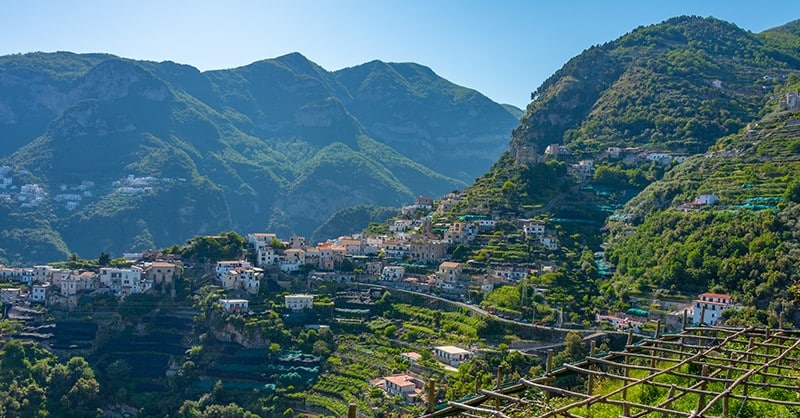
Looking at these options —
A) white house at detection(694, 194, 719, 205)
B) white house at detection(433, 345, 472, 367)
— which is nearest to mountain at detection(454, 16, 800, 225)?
white house at detection(694, 194, 719, 205)

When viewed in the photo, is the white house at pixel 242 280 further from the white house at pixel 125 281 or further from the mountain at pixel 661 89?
the mountain at pixel 661 89

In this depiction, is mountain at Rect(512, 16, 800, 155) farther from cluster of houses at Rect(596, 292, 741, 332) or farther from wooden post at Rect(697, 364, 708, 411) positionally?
wooden post at Rect(697, 364, 708, 411)

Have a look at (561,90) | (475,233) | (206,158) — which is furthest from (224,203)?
(475,233)

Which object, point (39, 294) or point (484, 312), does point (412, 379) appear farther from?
point (39, 294)

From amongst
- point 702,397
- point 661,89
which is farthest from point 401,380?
point 661,89

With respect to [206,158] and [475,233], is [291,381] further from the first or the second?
[206,158]

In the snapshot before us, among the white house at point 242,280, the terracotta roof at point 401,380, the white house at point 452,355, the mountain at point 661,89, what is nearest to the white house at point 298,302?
the white house at point 242,280
